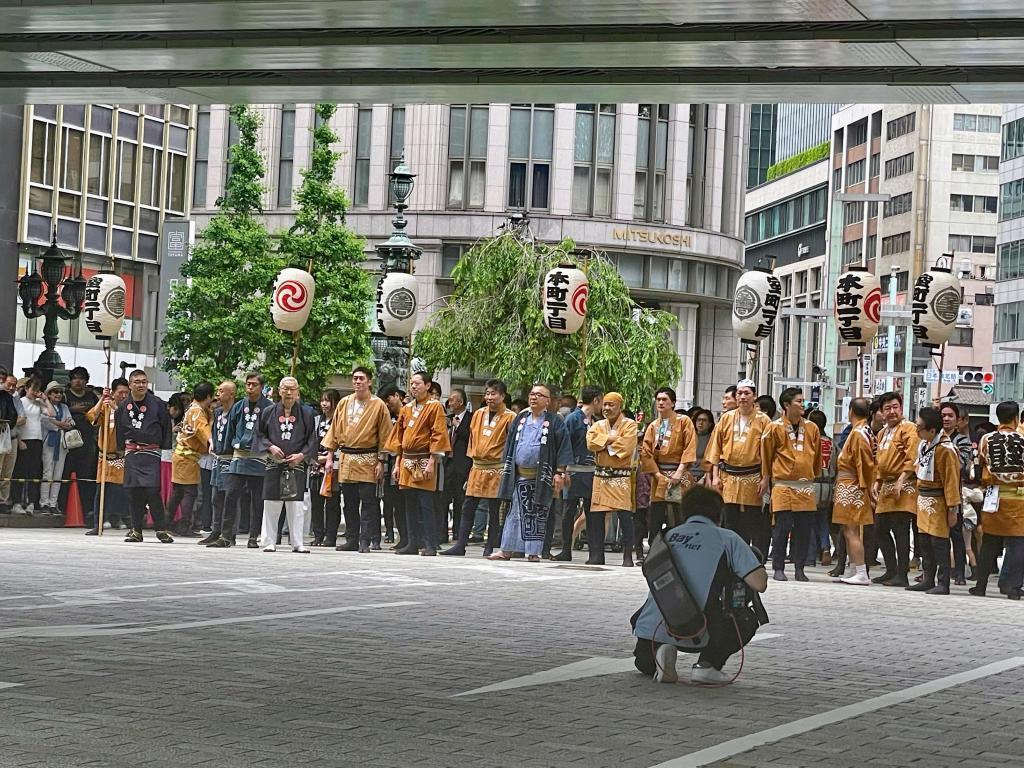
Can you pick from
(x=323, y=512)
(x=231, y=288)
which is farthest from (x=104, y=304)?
(x=231, y=288)

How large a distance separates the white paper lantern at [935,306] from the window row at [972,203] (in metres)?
80.4

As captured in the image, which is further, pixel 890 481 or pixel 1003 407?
pixel 890 481

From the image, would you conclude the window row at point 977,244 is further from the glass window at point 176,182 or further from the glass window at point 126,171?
the glass window at point 126,171

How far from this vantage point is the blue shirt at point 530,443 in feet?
69.1

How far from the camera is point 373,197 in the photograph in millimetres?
63719

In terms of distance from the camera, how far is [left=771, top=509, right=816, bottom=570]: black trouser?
→ 772 inches

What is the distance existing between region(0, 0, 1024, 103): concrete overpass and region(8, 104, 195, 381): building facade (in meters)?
39.6

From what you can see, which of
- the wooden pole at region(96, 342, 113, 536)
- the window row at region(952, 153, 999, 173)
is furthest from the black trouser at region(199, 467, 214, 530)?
the window row at region(952, 153, 999, 173)

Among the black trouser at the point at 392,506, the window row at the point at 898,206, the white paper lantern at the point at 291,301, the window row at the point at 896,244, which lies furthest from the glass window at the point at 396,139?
the window row at the point at 896,244

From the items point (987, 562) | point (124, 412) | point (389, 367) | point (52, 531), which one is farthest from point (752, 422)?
A: point (389, 367)

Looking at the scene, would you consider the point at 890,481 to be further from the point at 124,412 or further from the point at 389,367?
the point at 389,367

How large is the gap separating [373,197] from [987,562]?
46834 millimetres

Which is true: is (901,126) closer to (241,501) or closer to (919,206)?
(919,206)

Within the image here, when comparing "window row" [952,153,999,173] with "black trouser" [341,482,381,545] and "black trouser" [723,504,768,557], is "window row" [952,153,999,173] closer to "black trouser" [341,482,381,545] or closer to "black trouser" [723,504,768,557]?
"black trouser" [341,482,381,545]
